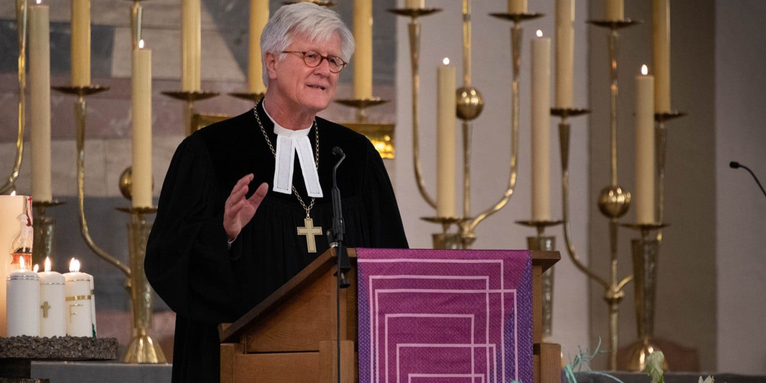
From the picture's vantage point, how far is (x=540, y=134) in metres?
4.98

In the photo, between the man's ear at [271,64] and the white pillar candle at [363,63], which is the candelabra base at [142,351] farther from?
the man's ear at [271,64]

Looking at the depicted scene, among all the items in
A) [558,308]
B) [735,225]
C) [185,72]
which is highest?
[185,72]

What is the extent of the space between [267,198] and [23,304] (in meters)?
0.90

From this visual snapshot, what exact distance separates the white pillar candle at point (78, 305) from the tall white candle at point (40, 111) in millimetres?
1394

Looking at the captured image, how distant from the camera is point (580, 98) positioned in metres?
6.74

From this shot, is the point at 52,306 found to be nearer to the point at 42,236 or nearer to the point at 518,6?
the point at 42,236

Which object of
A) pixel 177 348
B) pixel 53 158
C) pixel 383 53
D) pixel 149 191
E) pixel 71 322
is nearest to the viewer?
pixel 71 322

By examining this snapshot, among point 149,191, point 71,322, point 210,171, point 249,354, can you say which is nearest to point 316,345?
point 249,354

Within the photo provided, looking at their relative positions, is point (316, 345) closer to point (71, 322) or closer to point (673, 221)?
point (71, 322)

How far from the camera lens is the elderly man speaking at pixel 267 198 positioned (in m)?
3.56

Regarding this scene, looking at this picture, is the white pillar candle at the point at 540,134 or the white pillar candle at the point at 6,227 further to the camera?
the white pillar candle at the point at 540,134

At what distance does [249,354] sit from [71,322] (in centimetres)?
50

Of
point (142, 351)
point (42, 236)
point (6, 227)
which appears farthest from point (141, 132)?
point (6, 227)

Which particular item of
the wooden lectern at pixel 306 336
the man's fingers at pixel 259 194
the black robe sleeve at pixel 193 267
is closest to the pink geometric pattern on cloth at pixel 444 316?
the wooden lectern at pixel 306 336
